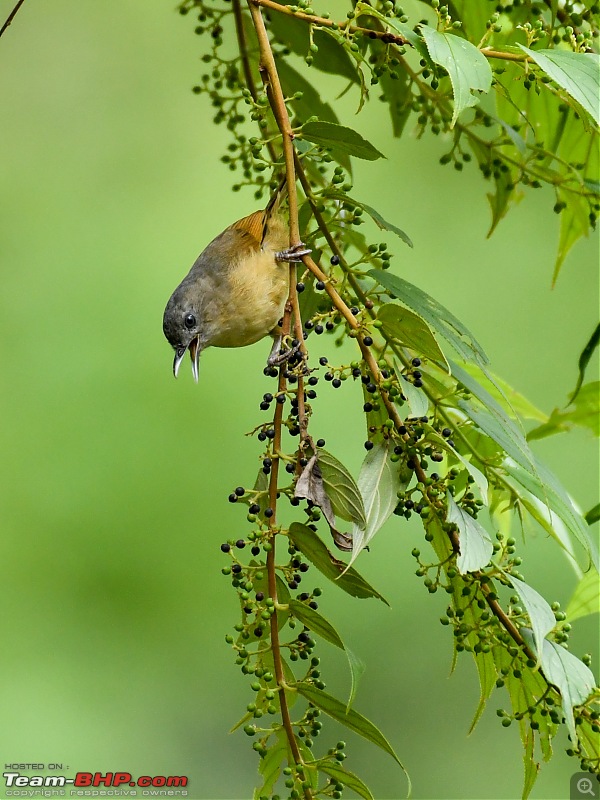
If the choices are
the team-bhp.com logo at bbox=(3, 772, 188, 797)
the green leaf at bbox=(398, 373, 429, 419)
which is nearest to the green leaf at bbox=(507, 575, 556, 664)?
the green leaf at bbox=(398, 373, 429, 419)

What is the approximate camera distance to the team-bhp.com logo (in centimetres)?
291

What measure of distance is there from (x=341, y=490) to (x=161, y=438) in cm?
325

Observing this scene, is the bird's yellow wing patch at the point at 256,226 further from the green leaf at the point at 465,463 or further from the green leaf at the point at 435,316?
the green leaf at the point at 465,463

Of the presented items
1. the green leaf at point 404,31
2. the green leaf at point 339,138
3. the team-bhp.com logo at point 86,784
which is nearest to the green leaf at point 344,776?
the green leaf at point 339,138

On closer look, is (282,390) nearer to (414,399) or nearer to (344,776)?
(414,399)

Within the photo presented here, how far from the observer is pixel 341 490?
1352 mm

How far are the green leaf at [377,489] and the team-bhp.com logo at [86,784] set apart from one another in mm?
1862

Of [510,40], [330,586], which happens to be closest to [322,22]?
[510,40]

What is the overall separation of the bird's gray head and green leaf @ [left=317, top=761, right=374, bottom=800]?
1.17 m

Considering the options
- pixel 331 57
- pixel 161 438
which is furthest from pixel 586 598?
pixel 161 438

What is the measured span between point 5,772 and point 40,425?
1765 millimetres

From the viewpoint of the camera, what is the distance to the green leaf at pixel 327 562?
1391 mm

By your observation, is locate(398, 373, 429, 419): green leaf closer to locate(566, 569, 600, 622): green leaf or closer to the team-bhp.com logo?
locate(566, 569, 600, 622): green leaf

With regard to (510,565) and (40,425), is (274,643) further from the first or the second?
(40,425)
